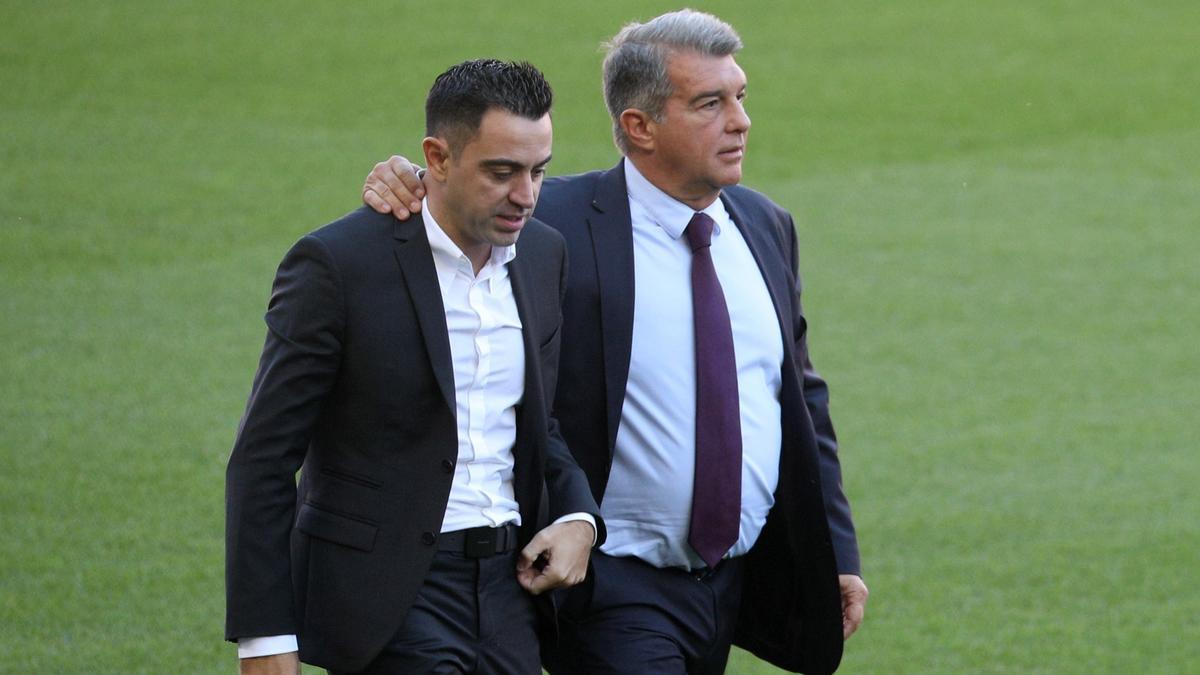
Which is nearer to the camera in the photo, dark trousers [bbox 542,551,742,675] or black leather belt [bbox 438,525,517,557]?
black leather belt [bbox 438,525,517,557]

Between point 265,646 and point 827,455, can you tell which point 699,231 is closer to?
point 827,455

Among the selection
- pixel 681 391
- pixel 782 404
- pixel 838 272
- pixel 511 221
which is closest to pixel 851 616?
pixel 782 404

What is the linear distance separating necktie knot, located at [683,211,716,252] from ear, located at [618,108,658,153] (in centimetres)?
16

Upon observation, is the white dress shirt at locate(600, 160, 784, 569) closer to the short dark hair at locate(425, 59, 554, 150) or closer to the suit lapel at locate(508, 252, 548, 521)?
the suit lapel at locate(508, 252, 548, 521)

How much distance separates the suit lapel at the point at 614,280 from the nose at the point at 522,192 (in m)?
0.61

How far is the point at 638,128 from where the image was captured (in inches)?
136

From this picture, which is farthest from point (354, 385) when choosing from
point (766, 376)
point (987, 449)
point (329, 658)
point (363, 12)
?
point (363, 12)

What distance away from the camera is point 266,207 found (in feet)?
39.5

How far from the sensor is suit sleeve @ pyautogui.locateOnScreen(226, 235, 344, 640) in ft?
8.70

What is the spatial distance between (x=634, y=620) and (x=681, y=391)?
0.45m

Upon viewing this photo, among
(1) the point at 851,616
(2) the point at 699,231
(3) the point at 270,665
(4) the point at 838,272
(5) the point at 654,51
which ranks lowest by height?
(1) the point at 851,616

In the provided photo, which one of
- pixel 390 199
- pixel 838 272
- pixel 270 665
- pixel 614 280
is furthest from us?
pixel 838 272

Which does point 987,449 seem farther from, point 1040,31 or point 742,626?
point 1040,31

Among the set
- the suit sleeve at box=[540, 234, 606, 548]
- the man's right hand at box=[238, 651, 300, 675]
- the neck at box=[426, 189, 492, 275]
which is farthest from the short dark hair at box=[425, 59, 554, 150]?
the man's right hand at box=[238, 651, 300, 675]
